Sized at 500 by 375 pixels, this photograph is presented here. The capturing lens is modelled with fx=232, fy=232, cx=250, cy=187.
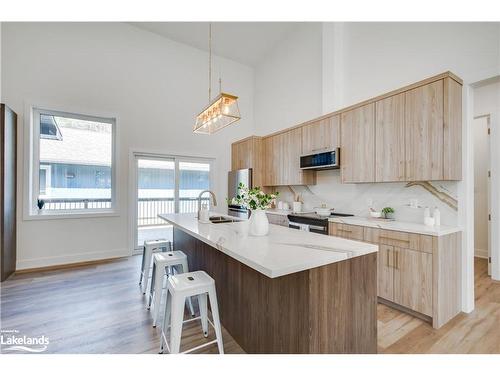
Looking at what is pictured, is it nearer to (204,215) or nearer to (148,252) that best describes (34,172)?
(148,252)

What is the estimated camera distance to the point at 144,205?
15.0 feet

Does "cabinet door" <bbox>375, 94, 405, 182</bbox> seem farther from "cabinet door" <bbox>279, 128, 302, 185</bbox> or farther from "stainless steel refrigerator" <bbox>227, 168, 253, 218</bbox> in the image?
"stainless steel refrigerator" <bbox>227, 168, 253, 218</bbox>

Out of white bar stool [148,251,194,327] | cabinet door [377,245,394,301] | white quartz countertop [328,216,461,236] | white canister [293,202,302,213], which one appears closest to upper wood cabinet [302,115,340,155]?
white canister [293,202,302,213]

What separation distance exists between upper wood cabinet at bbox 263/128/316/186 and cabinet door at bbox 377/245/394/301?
1761mm

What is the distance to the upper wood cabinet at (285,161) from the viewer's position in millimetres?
3982

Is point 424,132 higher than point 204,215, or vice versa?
point 424,132

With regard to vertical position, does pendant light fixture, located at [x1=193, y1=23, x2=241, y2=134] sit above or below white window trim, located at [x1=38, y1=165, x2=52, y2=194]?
above

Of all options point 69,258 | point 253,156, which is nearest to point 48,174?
point 69,258

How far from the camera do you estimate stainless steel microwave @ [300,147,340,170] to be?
128 inches

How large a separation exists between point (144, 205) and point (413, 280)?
4.36m

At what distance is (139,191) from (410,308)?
447 cm

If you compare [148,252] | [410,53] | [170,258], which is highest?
[410,53]

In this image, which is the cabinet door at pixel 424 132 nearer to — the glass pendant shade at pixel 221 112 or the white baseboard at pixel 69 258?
the glass pendant shade at pixel 221 112
